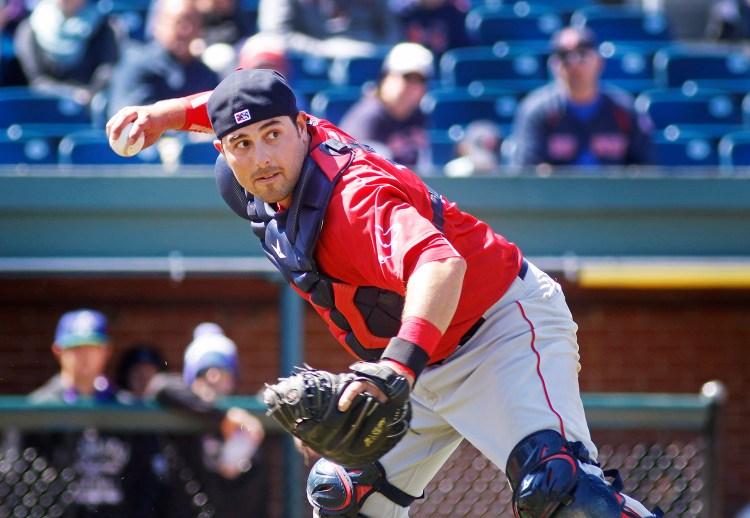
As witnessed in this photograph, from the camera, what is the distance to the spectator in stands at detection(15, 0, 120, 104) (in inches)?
285

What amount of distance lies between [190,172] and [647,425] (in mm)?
2656

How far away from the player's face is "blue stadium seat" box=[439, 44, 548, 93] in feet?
17.0

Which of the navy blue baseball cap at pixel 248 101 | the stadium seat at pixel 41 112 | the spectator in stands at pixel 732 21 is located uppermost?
the navy blue baseball cap at pixel 248 101

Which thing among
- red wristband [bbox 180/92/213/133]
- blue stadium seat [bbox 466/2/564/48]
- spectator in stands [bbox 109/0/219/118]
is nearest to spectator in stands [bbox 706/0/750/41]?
blue stadium seat [bbox 466/2/564/48]

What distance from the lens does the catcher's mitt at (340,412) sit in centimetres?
258

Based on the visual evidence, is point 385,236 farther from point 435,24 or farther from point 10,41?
point 435,24

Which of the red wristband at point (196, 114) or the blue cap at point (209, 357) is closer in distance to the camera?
the red wristband at point (196, 114)

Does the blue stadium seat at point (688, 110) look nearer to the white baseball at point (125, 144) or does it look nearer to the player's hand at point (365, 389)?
the white baseball at point (125, 144)

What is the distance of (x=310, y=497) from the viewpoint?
3520 millimetres

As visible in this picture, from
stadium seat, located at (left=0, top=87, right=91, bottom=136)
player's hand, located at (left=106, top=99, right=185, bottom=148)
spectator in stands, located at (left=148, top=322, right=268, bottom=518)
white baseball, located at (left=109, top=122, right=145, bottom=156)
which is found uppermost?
player's hand, located at (left=106, top=99, right=185, bottom=148)

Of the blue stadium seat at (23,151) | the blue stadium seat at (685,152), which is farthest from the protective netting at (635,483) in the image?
the blue stadium seat at (23,151)

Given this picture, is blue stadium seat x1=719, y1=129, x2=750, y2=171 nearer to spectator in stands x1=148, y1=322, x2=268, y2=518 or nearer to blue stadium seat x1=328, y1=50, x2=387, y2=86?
blue stadium seat x1=328, y1=50, x2=387, y2=86

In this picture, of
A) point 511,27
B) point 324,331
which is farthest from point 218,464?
point 511,27

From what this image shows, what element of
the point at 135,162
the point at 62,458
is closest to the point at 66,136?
the point at 135,162
